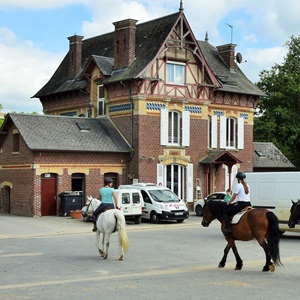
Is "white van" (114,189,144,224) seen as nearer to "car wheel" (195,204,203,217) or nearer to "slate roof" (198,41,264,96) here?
"car wheel" (195,204,203,217)

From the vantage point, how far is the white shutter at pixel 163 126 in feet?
126

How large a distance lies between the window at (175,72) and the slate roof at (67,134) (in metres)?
4.52

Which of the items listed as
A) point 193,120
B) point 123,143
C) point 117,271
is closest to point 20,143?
point 123,143

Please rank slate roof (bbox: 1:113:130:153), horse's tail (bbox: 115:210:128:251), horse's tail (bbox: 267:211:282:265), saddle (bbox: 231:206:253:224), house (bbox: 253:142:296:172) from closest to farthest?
horse's tail (bbox: 267:211:282:265), saddle (bbox: 231:206:253:224), horse's tail (bbox: 115:210:128:251), slate roof (bbox: 1:113:130:153), house (bbox: 253:142:296:172)

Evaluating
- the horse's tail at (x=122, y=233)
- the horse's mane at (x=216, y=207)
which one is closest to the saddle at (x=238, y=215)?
the horse's mane at (x=216, y=207)

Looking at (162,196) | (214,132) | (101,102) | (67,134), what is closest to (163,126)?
(101,102)

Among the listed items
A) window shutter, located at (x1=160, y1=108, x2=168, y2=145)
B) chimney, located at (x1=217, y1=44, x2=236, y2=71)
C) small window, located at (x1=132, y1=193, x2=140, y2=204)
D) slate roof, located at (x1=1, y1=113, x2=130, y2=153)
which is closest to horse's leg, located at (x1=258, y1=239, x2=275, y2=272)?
small window, located at (x1=132, y1=193, x2=140, y2=204)

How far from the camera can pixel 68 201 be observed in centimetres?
3444

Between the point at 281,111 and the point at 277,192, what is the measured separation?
31.3 metres

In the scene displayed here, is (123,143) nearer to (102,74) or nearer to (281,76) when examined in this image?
(102,74)

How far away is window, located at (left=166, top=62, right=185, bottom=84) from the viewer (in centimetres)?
3872

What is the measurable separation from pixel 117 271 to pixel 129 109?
2440 centimetres

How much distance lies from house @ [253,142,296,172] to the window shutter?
33.0 feet

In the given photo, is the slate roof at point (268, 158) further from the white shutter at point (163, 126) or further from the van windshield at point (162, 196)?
the van windshield at point (162, 196)
